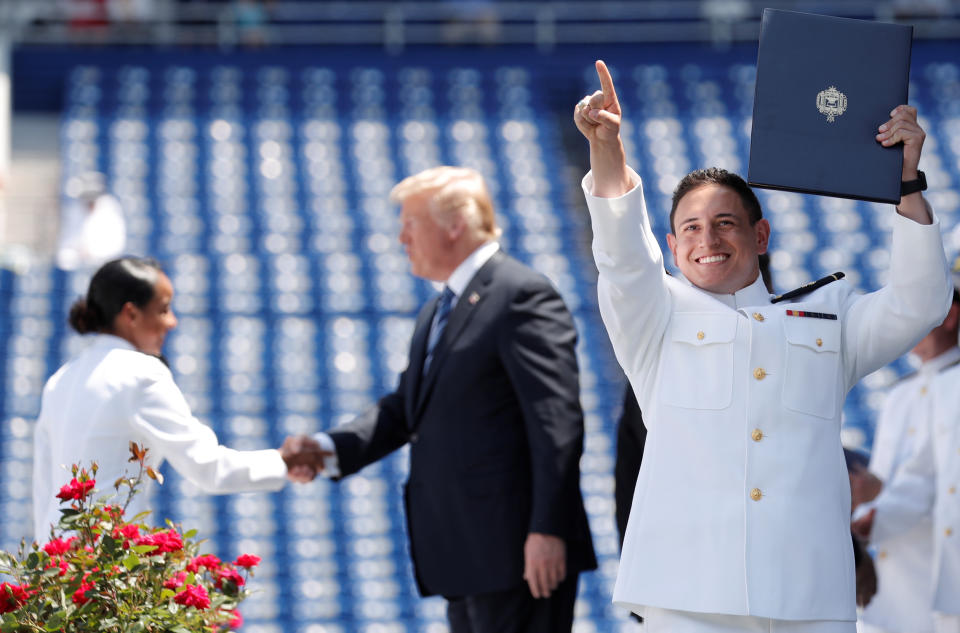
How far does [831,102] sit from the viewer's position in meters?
2.36

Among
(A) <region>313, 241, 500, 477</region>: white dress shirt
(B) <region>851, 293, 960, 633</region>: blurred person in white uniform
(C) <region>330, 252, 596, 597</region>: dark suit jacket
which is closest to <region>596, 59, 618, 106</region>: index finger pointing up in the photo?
(C) <region>330, 252, 596, 597</region>: dark suit jacket

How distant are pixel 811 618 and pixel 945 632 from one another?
146cm

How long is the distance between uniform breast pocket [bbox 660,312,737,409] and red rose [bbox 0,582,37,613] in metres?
1.23

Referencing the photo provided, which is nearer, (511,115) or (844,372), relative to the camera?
(844,372)

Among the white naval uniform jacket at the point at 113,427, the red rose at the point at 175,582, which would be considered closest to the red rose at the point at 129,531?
the red rose at the point at 175,582

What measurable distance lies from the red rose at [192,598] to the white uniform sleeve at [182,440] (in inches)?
25.0

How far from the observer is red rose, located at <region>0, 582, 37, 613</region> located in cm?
237

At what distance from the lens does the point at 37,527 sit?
3045mm

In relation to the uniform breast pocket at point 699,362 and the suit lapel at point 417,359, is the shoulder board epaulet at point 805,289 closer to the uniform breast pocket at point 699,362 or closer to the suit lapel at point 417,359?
the uniform breast pocket at point 699,362

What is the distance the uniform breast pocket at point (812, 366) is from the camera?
231 cm

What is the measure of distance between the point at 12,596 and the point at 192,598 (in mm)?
334

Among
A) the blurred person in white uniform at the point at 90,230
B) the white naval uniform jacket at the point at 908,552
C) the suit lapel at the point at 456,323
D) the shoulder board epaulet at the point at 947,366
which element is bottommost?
the white naval uniform jacket at the point at 908,552

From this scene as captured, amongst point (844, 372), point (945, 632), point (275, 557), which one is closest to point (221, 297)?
point (275, 557)

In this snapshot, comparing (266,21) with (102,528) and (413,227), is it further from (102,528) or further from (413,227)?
(102,528)
